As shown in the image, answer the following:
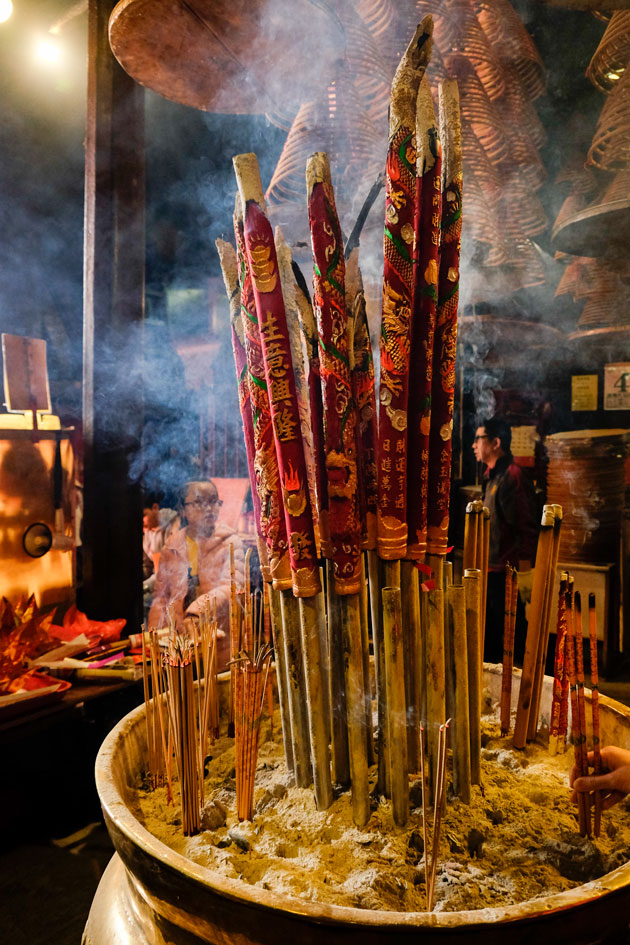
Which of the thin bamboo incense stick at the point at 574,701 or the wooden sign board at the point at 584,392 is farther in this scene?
the wooden sign board at the point at 584,392

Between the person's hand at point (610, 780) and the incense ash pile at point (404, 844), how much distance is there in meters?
0.08

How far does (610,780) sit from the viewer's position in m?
1.04

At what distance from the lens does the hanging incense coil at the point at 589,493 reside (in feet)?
16.2

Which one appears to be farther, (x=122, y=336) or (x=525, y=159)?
(x=122, y=336)

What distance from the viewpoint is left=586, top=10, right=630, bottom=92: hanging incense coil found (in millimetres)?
2211

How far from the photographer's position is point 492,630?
16.3 ft

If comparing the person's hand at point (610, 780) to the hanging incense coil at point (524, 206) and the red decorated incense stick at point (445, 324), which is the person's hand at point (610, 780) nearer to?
the red decorated incense stick at point (445, 324)

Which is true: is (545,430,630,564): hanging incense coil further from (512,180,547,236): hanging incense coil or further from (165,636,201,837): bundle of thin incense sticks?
(165,636,201,837): bundle of thin incense sticks

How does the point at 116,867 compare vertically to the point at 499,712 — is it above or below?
below

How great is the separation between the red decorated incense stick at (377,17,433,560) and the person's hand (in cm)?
55

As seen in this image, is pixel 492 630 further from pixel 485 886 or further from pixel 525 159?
pixel 485 886

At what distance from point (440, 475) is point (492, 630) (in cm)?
421

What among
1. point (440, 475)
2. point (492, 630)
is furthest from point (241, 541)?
point (440, 475)

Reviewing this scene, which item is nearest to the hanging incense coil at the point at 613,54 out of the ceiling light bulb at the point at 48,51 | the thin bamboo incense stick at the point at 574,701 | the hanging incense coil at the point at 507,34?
the hanging incense coil at the point at 507,34
